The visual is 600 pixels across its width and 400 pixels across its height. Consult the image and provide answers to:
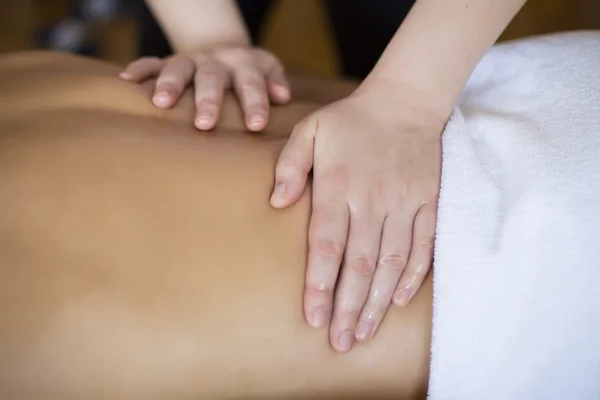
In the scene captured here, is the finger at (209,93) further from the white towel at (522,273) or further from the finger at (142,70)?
the white towel at (522,273)

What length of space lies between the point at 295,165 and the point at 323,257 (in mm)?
101

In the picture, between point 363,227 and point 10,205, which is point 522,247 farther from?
point 10,205

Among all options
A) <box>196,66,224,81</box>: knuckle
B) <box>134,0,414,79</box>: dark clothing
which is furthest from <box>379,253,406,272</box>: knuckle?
<box>134,0,414,79</box>: dark clothing

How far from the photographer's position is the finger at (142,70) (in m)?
0.78

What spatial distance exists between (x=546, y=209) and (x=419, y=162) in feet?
0.44

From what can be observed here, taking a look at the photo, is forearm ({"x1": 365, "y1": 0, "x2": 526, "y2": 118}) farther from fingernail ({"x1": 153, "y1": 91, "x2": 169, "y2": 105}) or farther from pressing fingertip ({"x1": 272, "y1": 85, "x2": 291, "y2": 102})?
fingernail ({"x1": 153, "y1": 91, "x2": 169, "y2": 105})

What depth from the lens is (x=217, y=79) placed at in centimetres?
77

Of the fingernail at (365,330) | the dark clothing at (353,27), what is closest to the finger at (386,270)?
the fingernail at (365,330)

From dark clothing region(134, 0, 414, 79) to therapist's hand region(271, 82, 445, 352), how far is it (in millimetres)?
463

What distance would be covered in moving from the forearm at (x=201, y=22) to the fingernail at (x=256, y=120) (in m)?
0.24

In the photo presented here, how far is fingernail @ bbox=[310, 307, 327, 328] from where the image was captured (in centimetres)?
59

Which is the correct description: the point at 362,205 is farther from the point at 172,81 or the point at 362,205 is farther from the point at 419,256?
the point at 172,81

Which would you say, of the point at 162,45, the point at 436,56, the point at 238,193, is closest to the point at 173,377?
the point at 238,193

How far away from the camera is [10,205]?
1.92 ft
